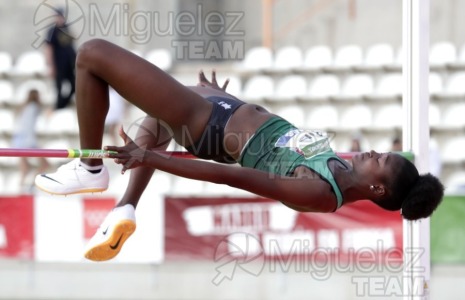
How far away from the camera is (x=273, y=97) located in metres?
10.6

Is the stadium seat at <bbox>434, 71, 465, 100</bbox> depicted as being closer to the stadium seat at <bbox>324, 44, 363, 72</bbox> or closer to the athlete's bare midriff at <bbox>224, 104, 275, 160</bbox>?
the stadium seat at <bbox>324, 44, 363, 72</bbox>

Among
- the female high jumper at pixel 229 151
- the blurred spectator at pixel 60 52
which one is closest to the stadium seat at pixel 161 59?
the blurred spectator at pixel 60 52

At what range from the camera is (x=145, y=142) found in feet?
15.1

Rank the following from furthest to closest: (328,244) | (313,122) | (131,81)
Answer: (313,122), (328,244), (131,81)

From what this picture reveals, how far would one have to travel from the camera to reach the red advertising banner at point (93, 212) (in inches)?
320

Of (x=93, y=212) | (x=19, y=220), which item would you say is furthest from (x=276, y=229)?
(x=19, y=220)

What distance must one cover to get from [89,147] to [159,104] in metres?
0.42

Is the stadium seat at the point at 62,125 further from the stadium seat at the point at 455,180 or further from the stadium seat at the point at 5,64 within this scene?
the stadium seat at the point at 455,180

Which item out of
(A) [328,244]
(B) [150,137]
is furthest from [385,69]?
(B) [150,137]

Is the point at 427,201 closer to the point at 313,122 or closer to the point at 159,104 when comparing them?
the point at 159,104

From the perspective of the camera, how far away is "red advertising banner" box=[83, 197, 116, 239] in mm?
8133

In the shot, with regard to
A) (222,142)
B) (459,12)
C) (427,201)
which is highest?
(459,12)

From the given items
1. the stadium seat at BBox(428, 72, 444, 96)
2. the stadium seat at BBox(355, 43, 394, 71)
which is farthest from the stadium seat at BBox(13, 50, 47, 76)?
the stadium seat at BBox(428, 72, 444, 96)

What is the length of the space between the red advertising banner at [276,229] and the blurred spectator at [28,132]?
2.43 metres
